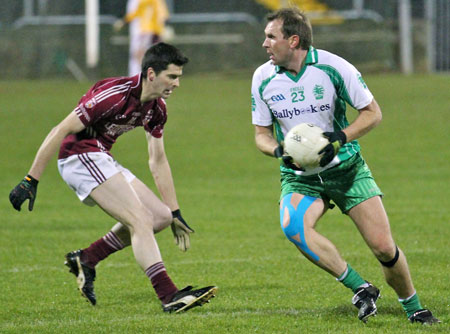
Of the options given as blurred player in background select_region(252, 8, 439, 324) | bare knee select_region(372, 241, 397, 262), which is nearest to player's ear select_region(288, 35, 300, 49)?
blurred player in background select_region(252, 8, 439, 324)

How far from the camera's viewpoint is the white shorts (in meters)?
7.29

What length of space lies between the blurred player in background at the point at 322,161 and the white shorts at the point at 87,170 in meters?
1.23

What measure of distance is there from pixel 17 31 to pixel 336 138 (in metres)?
26.1

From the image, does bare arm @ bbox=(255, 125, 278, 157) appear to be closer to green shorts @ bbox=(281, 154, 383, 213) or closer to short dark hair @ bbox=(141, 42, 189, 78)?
green shorts @ bbox=(281, 154, 383, 213)

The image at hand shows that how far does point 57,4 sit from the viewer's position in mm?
32531

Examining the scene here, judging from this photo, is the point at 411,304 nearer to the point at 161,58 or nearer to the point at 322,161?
the point at 322,161

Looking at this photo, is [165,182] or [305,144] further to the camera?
[165,182]

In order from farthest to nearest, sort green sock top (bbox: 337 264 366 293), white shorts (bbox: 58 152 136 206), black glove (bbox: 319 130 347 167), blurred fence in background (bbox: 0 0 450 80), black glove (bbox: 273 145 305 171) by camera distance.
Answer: blurred fence in background (bbox: 0 0 450 80), white shorts (bbox: 58 152 136 206), green sock top (bbox: 337 264 366 293), black glove (bbox: 273 145 305 171), black glove (bbox: 319 130 347 167)

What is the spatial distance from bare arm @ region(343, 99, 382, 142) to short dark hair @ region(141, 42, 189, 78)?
1464mm

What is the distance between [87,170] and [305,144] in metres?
1.82

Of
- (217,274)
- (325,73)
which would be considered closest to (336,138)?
(325,73)

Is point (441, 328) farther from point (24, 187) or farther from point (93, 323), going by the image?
point (24, 187)

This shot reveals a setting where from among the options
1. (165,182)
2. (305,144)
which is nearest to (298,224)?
(305,144)

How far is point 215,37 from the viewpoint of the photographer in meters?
31.5
